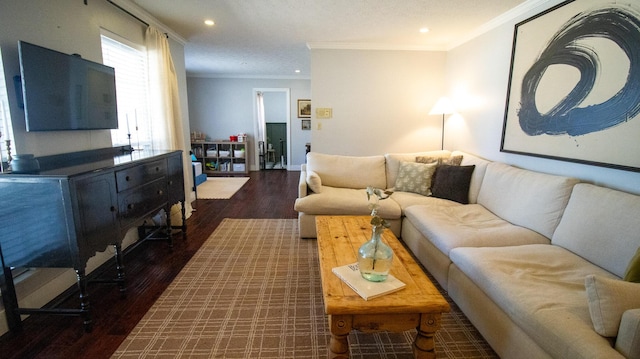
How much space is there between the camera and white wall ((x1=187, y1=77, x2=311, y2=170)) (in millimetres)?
7301

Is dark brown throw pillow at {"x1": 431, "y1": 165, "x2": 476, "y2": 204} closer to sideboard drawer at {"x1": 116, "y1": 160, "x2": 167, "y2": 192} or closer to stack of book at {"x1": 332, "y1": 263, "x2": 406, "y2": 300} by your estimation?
stack of book at {"x1": 332, "y1": 263, "x2": 406, "y2": 300}

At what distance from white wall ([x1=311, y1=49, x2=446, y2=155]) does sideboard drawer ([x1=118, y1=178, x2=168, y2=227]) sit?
2431 millimetres

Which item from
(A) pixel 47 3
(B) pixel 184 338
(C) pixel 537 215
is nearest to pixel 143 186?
(B) pixel 184 338

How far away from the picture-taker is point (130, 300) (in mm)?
2156

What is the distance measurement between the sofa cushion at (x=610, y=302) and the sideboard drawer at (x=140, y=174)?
106 inches

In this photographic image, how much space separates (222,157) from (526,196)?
249 inches

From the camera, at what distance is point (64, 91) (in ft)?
7.03

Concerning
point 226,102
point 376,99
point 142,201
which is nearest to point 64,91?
point 142,201

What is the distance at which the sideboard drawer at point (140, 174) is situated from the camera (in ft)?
6.94

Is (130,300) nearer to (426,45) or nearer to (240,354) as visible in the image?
(240,354)

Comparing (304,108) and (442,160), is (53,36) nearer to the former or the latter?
(442,160)

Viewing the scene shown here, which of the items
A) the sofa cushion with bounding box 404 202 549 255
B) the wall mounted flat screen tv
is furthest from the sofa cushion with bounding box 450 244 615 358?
the wall mounted flat screen tv

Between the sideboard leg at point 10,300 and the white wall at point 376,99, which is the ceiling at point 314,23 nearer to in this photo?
the white wall at point 376,99

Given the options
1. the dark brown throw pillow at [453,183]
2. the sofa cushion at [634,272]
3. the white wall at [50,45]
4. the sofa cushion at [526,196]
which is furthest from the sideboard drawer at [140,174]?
the sofa cushion at [526,196]
